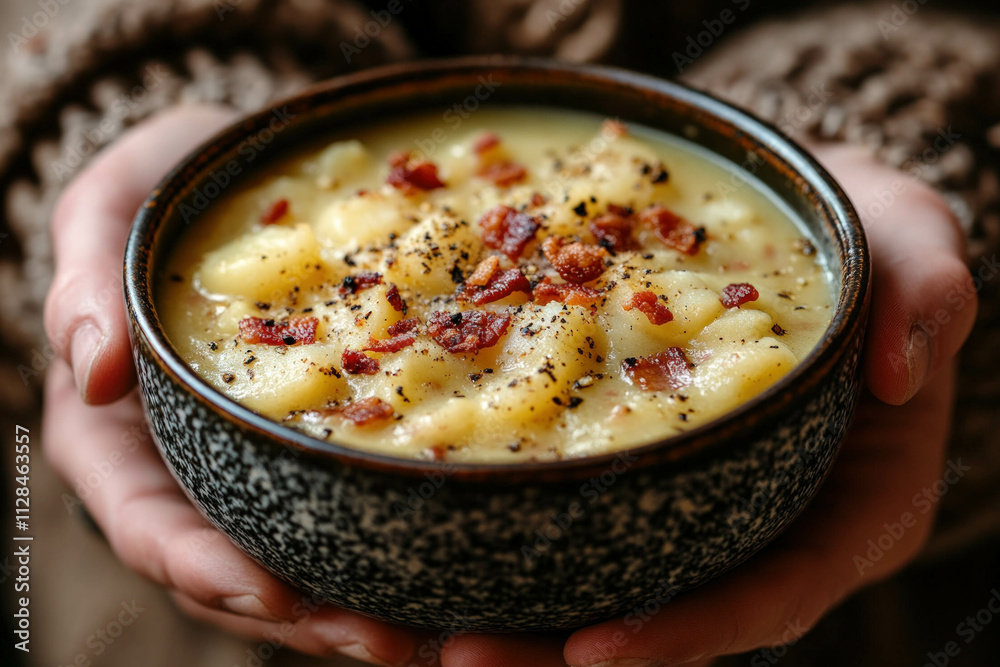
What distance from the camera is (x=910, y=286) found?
173 centimetres

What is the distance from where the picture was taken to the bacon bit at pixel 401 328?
60.0 inches

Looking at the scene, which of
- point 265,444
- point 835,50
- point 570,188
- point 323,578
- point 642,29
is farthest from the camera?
point 642,29

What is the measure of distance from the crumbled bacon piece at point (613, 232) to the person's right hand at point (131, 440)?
0.85 m

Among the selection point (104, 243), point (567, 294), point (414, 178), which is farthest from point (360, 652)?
point (104, 243)

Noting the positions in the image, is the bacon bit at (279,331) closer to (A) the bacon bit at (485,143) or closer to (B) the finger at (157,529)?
(B) the finger at (157,529)

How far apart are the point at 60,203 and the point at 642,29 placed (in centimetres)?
215

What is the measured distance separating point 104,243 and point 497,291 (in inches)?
40.5

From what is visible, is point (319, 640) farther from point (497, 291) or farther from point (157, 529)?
point (497, 291)

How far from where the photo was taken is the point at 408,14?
337cm

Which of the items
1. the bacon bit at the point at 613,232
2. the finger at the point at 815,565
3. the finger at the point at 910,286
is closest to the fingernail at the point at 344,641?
the finger at the point at 815,565

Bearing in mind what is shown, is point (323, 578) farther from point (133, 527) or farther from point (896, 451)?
point (896, 451)

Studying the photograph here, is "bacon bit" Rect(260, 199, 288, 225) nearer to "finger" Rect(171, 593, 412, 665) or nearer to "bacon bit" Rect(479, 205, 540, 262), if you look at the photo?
"bacon bit" Rect(479, 205, 540, 262)

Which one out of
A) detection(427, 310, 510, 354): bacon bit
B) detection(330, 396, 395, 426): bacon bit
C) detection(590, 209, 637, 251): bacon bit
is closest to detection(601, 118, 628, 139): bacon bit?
detection(590, 209, 637, 251): bacon bit

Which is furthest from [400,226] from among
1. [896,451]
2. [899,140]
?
[899,140]
